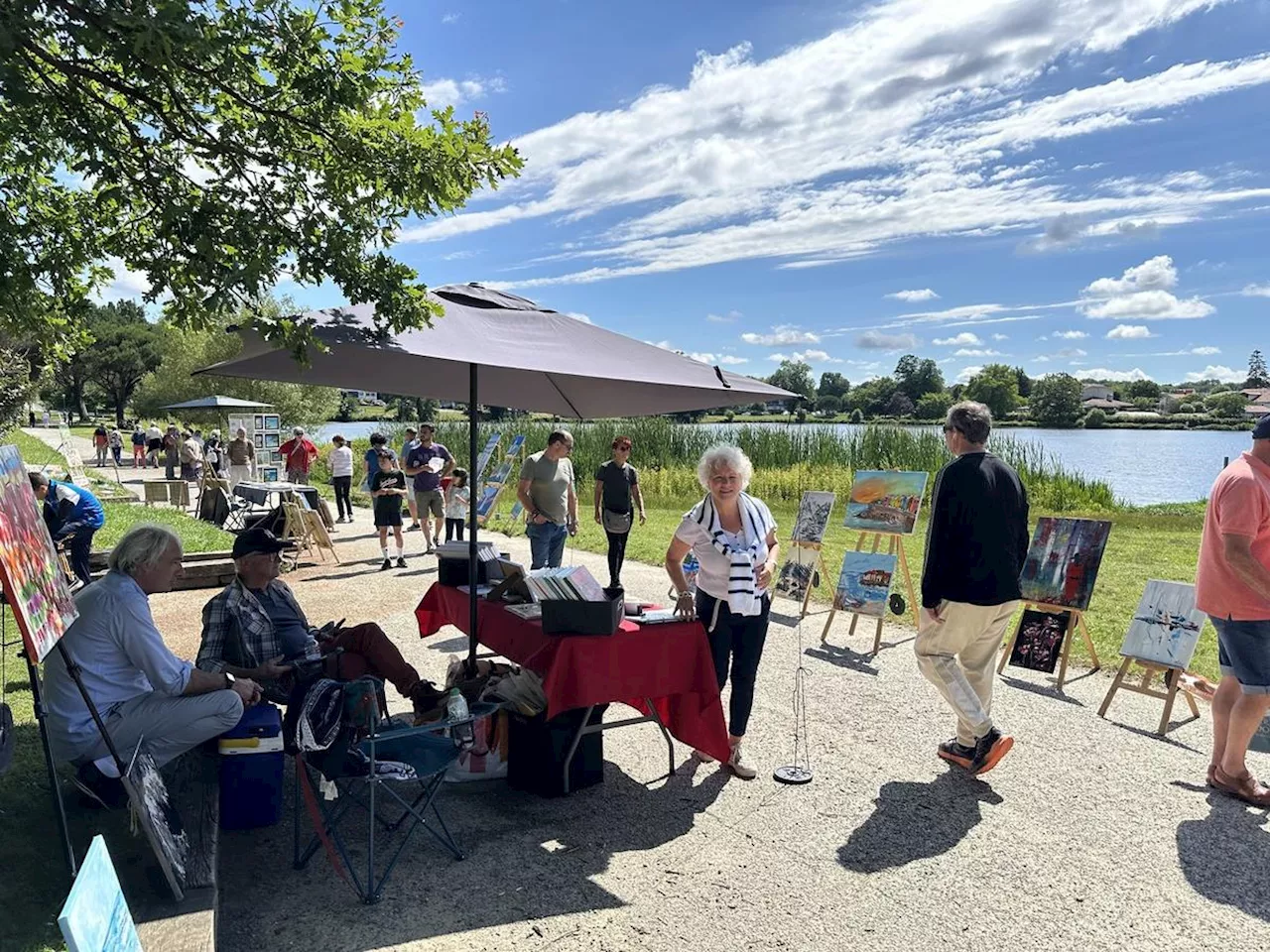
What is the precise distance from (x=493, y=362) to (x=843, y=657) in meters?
4.42

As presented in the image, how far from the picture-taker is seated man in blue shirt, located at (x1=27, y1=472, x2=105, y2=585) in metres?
7.82

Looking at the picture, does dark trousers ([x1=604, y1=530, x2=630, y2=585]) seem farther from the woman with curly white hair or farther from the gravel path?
the woman with curly white hair

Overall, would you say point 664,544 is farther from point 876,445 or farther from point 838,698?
point 876,445

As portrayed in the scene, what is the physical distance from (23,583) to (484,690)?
88.0 inches

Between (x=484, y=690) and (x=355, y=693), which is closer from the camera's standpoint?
(x=355, y=693)

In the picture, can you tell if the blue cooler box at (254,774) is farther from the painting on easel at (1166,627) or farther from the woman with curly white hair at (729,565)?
the painting on easel at (1166,627)

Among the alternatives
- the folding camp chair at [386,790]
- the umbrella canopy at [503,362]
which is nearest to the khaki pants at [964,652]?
the umbrella canopy at [503,362]

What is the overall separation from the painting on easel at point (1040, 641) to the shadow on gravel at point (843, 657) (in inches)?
41.5

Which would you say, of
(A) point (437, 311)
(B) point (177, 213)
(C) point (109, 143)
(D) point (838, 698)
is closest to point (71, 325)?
(C) point (109, 143)

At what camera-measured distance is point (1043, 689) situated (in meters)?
6.00

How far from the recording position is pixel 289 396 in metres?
39.4

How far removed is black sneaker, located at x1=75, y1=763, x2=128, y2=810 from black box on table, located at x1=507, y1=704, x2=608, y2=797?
5.60 feet

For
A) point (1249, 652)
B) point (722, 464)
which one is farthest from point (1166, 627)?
point (722, 464)

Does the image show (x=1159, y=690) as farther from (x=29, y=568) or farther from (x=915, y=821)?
(x=29, y=568)
